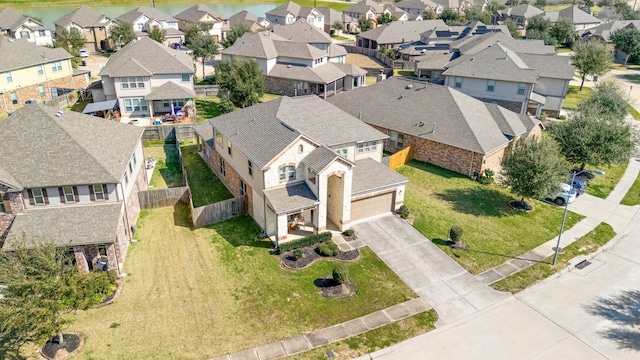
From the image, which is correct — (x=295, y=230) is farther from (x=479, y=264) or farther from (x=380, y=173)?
(x=479, y=264)

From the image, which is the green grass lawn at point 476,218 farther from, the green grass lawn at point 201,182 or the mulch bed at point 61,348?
the mulch bed at point 61,348

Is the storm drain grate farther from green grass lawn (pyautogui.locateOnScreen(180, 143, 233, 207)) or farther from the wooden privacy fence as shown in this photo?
green grass lawn (pyautogui.locateOnScreen(180, 143, 233, 207))

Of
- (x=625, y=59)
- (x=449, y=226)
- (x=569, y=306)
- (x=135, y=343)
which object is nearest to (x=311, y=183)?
(x=449, y=226)

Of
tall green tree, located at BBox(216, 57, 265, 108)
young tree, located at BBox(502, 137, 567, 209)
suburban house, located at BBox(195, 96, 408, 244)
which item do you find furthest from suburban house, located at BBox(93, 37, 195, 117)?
young tree, located at BBox(502, 137, 567, 209)

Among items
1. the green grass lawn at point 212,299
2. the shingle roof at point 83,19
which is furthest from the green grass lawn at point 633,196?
the shingle roof at point 83,19

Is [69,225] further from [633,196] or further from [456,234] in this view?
[633,196]

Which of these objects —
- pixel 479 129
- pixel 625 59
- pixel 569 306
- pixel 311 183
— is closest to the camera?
pixel 569 306
